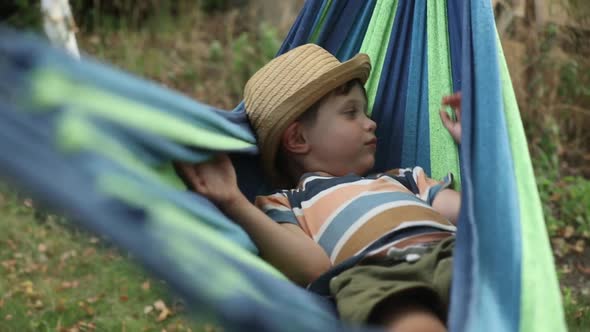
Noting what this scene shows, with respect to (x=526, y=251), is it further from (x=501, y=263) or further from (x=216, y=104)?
(x=216, y=104)

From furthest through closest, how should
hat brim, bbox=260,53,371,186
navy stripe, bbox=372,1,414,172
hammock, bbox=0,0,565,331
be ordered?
navy stripe, bbox=372,1,414,172
hat brim, bbox=260,53,371,186
hammock, bbox=0,0,565,331

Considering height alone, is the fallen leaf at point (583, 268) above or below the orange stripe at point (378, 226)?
below

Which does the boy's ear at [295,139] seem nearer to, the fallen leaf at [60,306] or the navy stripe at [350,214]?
the navy stripe at [350,214]

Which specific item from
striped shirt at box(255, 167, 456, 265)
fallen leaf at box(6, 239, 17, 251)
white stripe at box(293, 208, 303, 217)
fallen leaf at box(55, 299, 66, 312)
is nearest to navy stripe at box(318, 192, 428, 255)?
striped shirt at box(255, 167, 456, 265)

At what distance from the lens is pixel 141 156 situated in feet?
5.04

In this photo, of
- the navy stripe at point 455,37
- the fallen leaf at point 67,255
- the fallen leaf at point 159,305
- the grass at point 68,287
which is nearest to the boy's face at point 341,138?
the navy stripe at point 455,37

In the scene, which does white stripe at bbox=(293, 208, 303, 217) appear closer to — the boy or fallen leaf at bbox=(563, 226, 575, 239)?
the boy

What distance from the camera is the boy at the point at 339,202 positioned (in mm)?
1924

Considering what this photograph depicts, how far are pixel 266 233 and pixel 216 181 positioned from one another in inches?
7.0

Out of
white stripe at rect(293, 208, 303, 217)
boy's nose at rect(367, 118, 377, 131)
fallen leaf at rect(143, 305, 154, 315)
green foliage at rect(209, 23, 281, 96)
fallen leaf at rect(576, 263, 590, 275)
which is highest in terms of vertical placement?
boy's nose at rect(367, 118, 377, 131)

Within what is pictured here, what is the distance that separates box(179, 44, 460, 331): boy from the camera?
6.31 feet

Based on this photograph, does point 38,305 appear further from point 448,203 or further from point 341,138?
point 448,203

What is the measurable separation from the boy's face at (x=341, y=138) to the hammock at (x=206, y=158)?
0.61ft

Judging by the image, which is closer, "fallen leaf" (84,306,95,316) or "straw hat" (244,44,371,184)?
"straw hat" (244,44,371,184)
